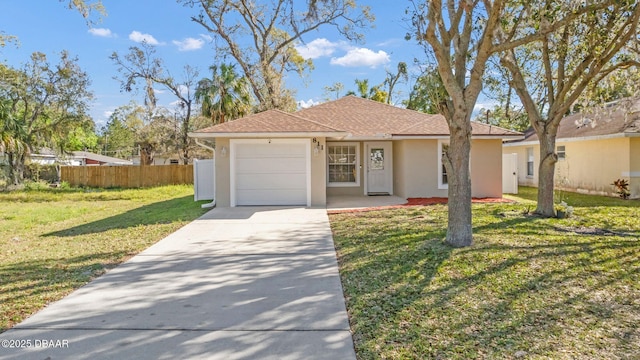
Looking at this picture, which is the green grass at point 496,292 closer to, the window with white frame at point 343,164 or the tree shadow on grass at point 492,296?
the tree shadow on grass at point 492,296

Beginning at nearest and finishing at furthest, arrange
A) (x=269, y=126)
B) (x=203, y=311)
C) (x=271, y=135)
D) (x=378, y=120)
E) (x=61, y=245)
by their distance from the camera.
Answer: (x=203, y=311) → (x=61, y=245) → (x=271, y=135) → (x=269, y=126) → (x=378, y=120)

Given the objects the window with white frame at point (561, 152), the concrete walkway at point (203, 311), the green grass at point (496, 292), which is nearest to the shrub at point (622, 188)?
the window with white frame at point (561, 152)

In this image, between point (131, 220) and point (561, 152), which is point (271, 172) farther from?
point (561, 152)

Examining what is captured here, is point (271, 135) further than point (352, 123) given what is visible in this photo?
No

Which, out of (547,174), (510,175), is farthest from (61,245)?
(510,175)

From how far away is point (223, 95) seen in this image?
24.0 meters

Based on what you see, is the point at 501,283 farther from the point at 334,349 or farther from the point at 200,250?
the point at 200,250

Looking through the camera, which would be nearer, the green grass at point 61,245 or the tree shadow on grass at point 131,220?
the green grass at point 61,245

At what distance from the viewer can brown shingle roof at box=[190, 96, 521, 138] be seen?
12656 millimetres

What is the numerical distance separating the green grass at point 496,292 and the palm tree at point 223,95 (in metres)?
17.5

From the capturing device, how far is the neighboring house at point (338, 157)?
12.9 metres

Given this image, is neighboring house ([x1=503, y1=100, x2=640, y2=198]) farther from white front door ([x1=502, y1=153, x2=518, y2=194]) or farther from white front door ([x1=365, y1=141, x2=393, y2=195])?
white front door ([x1=365, y1=141, x2=393, y2=195])

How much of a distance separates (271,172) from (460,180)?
295 inches

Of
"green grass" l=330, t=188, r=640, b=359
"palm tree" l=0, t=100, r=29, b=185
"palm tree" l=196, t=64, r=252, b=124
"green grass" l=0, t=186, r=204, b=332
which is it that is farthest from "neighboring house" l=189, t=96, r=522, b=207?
"palm tree" l=0, t=100, r=29, b=185
